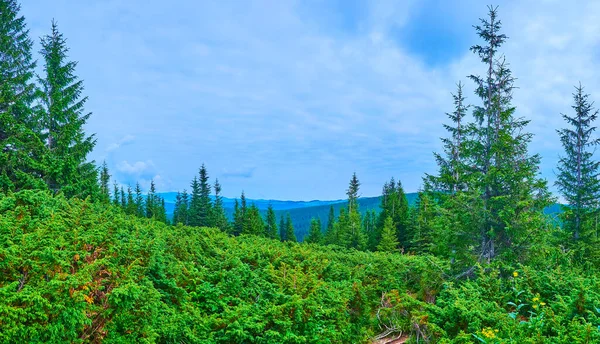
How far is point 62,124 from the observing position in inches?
835

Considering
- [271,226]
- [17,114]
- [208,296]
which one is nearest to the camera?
[208,296]

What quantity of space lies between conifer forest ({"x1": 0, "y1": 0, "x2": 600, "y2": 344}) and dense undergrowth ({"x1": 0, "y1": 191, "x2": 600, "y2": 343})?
0.10ft

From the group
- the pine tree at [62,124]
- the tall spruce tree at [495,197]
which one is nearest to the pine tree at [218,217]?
the pine tree at [62,124]

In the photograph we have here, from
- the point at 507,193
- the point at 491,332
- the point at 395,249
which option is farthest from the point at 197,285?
the point at 395,249

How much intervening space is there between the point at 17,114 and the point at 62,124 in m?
2.17

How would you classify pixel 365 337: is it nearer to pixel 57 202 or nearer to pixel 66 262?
pixel 66 262

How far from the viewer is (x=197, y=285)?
320 inches

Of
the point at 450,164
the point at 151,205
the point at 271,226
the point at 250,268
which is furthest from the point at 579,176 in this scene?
the point at 151,205

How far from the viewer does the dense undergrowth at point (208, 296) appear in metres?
4.65

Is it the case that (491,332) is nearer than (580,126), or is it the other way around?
(491,332)

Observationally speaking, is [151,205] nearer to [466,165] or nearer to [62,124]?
[62,124]

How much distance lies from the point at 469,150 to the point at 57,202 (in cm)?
1417

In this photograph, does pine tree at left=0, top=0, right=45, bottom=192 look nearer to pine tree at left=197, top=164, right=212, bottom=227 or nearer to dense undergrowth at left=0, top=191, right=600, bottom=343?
dense undergrowth at left=0, top=191, right=600, bottom=343

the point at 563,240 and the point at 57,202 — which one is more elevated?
the point at 57,202
